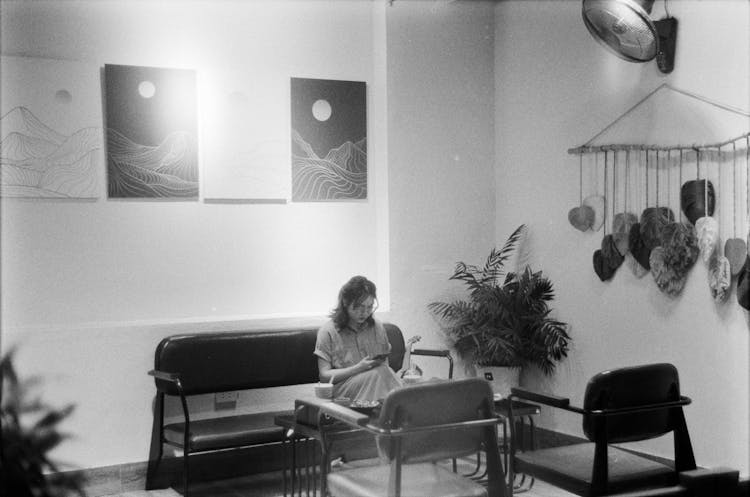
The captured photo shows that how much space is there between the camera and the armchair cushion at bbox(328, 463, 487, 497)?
10.6ft

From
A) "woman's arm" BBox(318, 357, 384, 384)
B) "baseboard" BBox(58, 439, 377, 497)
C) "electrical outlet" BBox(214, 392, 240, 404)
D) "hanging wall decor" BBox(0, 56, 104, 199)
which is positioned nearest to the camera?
"woman's arm" BBox(318, 357, 384, 384)

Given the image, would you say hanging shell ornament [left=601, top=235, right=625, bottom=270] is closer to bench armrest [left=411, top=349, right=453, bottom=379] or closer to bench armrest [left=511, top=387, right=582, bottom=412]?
bench armrest [left=411, top=349, right=453, bottom=379]

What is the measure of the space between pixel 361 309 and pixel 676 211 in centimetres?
A: 197

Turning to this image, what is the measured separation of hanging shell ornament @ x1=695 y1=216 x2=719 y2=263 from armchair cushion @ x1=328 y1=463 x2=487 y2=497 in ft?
7.28

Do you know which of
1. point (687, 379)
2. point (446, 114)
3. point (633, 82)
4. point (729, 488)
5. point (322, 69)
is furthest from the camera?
point (446, 114)

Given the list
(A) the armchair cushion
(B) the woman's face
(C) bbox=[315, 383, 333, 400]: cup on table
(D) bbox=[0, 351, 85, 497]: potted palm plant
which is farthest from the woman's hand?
(D) bbox=[0, 351, 85, 497]: potted palm plant

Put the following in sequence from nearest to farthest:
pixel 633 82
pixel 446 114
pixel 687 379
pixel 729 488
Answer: pixel 729 488 → pixel 687 379 → pixel 633 82 → pixel 446 114

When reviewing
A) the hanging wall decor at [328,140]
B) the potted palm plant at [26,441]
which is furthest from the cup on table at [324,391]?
the potted palm plant at [26,441]

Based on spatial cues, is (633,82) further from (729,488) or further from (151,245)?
(729,488)

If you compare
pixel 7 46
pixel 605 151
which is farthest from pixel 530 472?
pixel 7 46

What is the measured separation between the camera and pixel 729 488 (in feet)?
5.26

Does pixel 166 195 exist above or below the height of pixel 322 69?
below

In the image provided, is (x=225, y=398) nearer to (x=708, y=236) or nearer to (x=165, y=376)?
(x=165, y=376)

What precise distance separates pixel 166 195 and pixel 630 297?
3.01 meters
